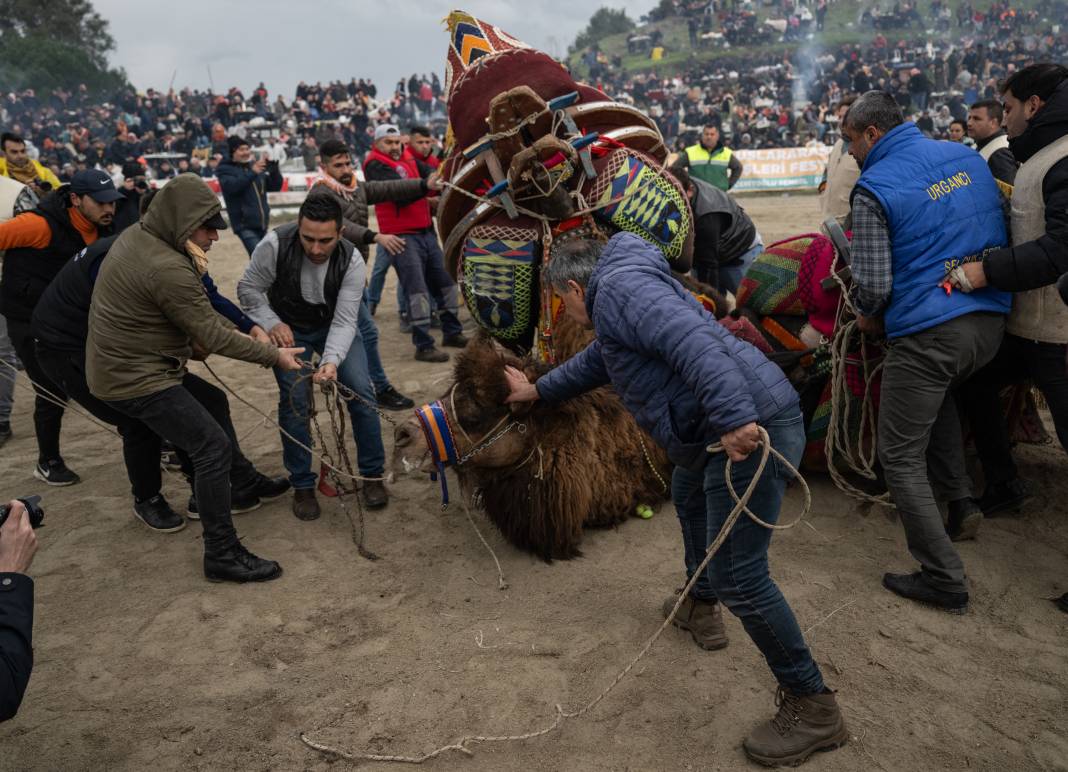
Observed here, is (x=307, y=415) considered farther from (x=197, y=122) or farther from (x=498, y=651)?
(x=197, y=122)

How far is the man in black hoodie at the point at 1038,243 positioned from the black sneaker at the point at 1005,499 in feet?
2.30

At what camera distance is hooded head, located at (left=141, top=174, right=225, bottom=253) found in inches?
139

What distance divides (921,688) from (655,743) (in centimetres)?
108

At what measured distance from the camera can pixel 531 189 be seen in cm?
430

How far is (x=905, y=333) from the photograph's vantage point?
130 inches

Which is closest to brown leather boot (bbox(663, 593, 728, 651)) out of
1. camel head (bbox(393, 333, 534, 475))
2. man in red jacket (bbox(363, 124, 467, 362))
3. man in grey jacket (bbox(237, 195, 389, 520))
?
camel head (bbox(393, 333, 534, 475))

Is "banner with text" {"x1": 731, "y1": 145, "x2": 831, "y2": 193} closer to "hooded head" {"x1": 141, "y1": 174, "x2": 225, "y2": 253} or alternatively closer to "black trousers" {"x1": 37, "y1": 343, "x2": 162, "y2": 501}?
"black trousers" {"x1": 37, "y1": 343, "x2": 162, "y2": 501}

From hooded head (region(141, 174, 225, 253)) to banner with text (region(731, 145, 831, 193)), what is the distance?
55.1 feet

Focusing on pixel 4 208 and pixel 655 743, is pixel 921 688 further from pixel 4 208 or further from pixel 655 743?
pixel 4 208

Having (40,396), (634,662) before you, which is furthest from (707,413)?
(40,396)

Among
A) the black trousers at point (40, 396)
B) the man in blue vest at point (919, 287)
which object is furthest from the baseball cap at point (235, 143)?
the man in blue vest at point (919, 287)

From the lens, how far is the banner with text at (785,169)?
61.3 feet

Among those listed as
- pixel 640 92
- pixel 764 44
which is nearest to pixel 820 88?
pixel 640 92

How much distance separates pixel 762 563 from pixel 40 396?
474 centimetres
